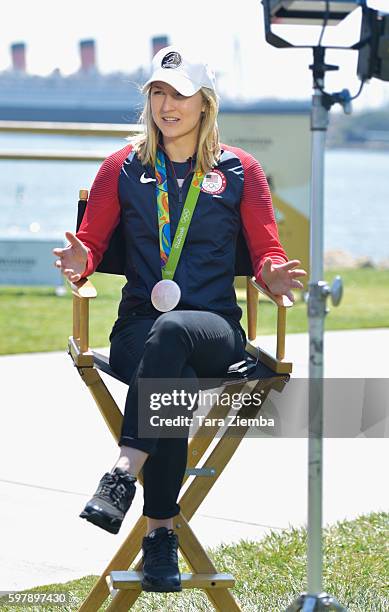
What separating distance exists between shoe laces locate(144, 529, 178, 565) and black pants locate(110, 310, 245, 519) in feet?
0.20

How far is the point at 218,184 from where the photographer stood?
13.1 feet

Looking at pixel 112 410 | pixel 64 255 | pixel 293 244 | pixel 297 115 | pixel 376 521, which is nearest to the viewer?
pixel 112 410

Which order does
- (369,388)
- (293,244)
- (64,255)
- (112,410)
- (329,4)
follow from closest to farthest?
(329,4), (112,410), (64,255), (369,388), (293,244)

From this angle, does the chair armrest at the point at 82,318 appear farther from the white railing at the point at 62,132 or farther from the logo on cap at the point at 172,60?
the white railing at the point at 62,132

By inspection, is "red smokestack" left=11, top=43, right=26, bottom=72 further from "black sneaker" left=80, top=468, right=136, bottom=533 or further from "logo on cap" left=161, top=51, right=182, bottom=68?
"black sneaker" left=80, top=468, right=136, bottom=533

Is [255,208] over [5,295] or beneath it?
over

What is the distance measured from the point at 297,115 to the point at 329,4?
9681 mm

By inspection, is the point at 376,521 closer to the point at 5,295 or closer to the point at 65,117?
the point at 5,295

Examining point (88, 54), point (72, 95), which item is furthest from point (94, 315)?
point (88, 54)

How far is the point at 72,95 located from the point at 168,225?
209 ft

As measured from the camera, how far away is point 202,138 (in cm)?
407

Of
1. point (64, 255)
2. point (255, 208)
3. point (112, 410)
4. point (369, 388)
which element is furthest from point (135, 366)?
point (369, 388)

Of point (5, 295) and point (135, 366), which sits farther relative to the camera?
point (5, 295)

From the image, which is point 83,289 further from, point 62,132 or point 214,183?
point 62,132
